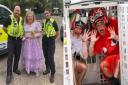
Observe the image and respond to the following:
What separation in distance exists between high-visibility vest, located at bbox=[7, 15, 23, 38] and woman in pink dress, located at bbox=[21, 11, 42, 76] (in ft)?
0.57

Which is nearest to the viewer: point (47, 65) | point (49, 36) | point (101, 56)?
point (101, 56)

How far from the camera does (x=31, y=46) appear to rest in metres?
9.43

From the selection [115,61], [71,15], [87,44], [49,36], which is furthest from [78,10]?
[49,36]

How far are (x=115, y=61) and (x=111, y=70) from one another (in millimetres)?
185

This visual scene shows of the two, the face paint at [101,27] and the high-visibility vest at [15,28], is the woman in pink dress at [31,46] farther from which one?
the face paint at [101,27]

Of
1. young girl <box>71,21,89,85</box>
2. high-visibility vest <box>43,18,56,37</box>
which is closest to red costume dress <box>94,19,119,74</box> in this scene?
young girl <box>71,21,89,85</box>

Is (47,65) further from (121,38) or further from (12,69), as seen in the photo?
(121,38)

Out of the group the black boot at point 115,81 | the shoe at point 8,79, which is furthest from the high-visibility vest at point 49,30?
the black boot at point 115,81

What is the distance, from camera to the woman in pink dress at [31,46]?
9.22 metres

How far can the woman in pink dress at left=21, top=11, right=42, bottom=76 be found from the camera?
30.2 feet

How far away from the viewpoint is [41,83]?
9266mm

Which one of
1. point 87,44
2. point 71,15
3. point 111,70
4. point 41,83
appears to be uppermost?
point 71,15

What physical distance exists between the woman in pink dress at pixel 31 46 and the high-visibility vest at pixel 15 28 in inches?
6.8

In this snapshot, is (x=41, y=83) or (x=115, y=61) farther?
(x=41, y=83)
